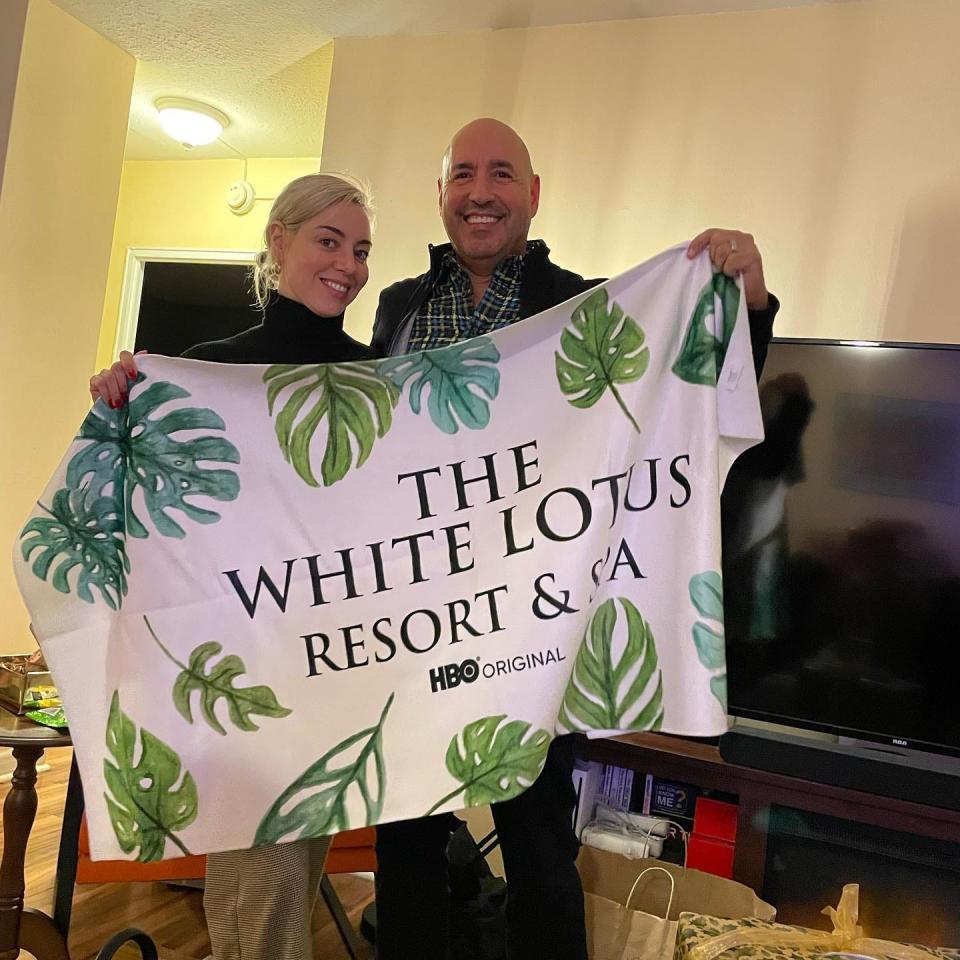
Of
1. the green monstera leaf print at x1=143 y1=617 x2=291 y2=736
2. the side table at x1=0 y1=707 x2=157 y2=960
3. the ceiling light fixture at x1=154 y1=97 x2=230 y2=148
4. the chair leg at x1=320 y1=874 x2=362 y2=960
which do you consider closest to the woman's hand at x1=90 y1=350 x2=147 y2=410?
→ the green monstera leaf print at x1=143 y1=617 x2=291 y2=736

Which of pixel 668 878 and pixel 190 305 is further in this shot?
pixel 190 305

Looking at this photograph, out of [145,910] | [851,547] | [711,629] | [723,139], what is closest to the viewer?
[711,629]

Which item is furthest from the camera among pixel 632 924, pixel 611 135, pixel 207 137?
pixel 207 137

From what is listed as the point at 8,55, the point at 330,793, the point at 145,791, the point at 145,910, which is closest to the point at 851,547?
the point at 330,793

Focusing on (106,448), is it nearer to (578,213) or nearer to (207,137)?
(578,213)

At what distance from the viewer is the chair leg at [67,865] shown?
155 cm

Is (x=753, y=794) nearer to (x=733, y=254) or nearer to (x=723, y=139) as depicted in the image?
(x=733, y=254)

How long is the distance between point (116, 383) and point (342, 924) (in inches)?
45.1

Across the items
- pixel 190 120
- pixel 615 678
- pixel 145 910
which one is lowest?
pixel 145 910

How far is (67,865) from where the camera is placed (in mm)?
1567

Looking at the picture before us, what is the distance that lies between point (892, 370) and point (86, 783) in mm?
1456

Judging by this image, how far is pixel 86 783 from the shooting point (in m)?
1.16

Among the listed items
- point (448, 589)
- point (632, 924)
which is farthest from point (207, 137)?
point (632, 924)

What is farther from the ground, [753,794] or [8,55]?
[8,55]
